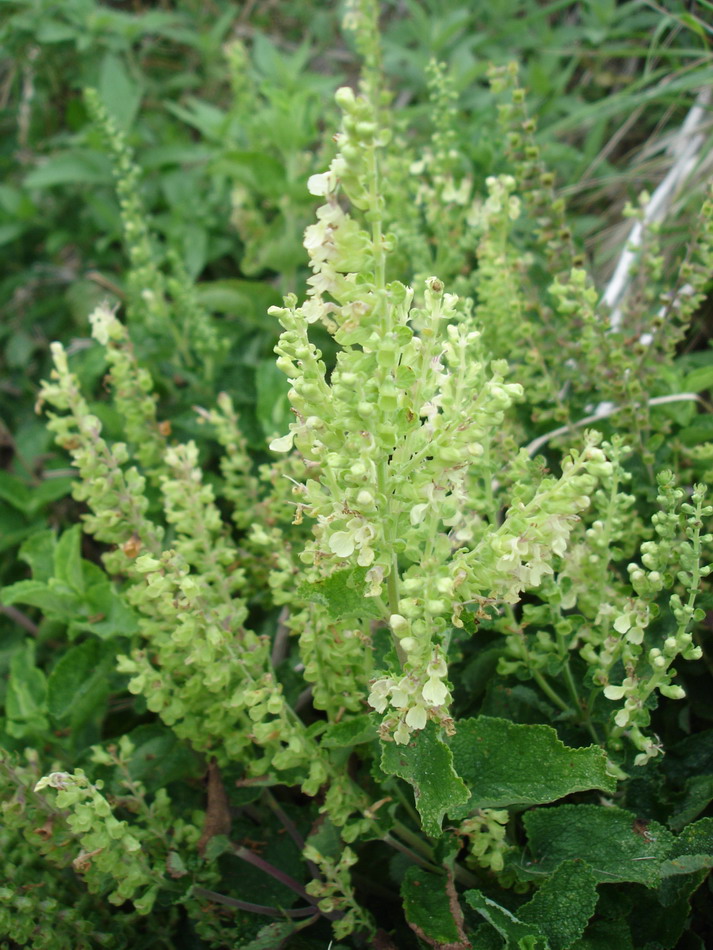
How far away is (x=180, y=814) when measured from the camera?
1.52 meters

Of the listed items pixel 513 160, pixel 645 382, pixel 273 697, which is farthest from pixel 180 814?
pixel 513 160

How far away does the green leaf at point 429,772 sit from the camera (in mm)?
952

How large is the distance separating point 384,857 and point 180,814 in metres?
0.39

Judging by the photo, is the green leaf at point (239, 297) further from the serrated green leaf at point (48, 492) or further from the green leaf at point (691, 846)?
the green leaf at point (691, 846)

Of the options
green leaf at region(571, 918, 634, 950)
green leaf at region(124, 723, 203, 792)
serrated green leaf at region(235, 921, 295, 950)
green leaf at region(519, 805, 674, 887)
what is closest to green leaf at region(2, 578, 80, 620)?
green leaf at region(124, 723, 203, 792)

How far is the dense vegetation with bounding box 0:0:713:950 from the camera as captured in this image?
39.0 inches

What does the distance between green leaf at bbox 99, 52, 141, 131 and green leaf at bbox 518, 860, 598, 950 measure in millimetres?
2381

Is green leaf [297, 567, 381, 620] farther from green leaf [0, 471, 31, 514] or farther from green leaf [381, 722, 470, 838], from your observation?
green leaf [0, 471, 31, 514]

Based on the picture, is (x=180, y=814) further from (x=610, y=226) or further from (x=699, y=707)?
(x=610, y=226)

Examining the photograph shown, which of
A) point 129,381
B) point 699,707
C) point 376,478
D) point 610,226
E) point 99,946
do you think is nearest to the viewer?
point 376,478

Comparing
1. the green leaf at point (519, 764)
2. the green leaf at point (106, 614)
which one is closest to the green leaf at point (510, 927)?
the green leaf at point (519, 764)

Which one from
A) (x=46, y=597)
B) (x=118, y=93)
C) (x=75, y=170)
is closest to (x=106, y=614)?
(x=46, y=597)

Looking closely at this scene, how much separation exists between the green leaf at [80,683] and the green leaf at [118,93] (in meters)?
1.72

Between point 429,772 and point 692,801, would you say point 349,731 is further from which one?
point 692,801
